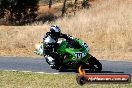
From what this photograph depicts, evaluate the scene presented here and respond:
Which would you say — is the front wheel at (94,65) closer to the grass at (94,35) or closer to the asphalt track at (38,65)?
the asphalt track at (38,65)

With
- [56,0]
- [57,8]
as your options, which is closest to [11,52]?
[57,8]

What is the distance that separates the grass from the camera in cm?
2123

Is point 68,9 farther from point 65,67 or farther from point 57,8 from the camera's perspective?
point 65,67

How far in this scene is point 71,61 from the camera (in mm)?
14641

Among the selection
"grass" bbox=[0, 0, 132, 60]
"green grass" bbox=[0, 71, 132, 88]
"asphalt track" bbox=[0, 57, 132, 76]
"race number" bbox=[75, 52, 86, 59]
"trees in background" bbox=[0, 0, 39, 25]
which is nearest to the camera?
"green grass" bbox=[0, 71, 132, 88]

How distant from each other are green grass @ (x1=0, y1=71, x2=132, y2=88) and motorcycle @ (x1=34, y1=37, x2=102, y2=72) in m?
1.01

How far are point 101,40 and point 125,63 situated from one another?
21.3 feet

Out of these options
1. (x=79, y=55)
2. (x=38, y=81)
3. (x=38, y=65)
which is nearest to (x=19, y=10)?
(x=38, y=65)

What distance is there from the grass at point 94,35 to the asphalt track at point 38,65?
2.39 m

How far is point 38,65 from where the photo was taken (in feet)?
53.9

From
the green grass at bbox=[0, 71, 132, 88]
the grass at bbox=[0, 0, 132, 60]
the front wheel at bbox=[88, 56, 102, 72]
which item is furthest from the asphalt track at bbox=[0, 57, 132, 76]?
the grass at bbox=[0, 0, 132, 60]

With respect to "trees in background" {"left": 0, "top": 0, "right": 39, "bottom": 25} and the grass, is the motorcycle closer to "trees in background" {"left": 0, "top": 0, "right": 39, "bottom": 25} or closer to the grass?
the grass

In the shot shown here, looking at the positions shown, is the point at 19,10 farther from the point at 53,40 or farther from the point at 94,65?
the point at 94,65

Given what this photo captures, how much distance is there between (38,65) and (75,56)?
2.56m
